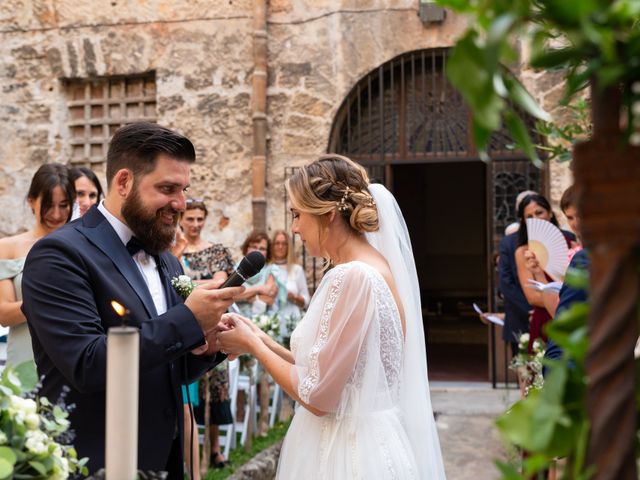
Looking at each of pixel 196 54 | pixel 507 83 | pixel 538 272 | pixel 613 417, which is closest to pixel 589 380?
pixel 613 417

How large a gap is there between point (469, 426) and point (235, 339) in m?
4.88

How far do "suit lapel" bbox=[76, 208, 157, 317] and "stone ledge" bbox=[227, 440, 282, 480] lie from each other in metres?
3.20

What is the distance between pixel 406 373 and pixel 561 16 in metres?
2.47

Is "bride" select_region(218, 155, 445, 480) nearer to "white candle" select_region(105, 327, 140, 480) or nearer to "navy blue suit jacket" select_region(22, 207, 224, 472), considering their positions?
"navy blue suit jacket" select_region(22, 207, 224, 472)

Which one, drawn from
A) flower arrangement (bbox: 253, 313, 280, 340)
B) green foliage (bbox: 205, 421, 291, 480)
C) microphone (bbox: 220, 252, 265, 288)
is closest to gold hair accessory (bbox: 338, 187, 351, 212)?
microphone (bbox: 220, 252, 265, 288)

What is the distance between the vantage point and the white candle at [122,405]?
108 centimetres

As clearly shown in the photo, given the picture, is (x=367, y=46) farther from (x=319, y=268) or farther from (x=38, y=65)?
(x=38, y=65)

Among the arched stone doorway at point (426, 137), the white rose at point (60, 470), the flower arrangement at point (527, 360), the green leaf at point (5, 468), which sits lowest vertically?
the flower arrangement at point (527, 360)

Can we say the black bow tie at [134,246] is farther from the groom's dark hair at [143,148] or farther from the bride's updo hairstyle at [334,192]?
the bride's updo hairstyle at [334,192]

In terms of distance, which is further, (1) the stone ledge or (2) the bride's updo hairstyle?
(1) the stone ledge

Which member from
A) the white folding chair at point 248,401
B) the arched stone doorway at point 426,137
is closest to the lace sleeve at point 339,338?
the white folding chair at point 248,401

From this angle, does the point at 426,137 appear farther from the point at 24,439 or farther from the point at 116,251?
the point at 24,439

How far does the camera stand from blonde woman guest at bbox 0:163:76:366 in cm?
414

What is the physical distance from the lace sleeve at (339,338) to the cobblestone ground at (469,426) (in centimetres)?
262
